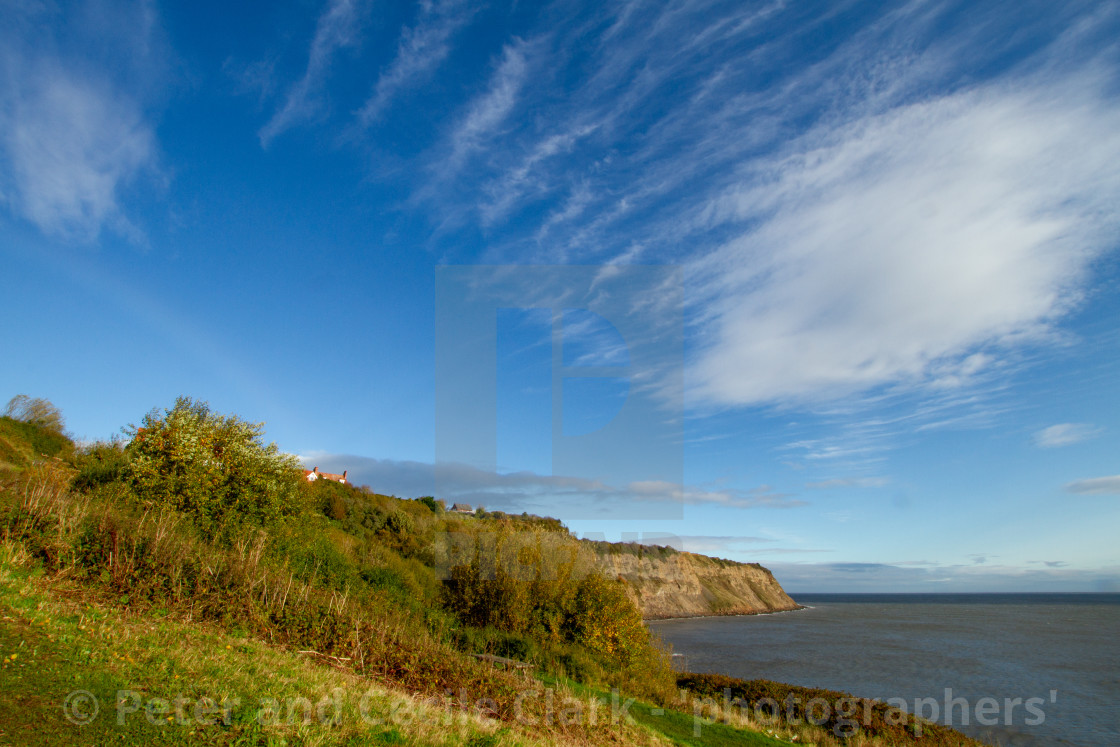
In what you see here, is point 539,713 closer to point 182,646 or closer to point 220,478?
point 182,646

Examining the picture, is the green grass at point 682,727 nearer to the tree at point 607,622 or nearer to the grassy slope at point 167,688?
the grassy slope at point 167,688

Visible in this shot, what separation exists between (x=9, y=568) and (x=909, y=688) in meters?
41.7

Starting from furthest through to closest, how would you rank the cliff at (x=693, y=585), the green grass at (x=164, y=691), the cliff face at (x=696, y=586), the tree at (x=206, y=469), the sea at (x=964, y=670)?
the cliff face at (x=696, y=586) → the cliff at (x=693, y=585) → the sea at (x=964, y=670) → the tree at (x=206, y=469) → the green grass at (x=164, y=691)

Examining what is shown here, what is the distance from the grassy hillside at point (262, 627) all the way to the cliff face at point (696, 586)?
55000 mm

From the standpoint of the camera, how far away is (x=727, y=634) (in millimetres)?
70938

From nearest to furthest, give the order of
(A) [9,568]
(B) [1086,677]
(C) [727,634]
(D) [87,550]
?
(A) [9,568], (D) [87,550], (B) [1086,677], (C) [727,634]

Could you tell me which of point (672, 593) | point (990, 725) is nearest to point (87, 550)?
point (990, 725)

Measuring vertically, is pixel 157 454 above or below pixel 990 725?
above

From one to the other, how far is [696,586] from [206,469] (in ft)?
357

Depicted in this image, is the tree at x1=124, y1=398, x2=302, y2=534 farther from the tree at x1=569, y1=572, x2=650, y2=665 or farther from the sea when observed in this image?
the sea

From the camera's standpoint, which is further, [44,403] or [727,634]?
[727,634]

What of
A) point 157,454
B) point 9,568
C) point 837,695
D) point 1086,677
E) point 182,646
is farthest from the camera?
point 1086,677

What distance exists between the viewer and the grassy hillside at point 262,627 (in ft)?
22.1

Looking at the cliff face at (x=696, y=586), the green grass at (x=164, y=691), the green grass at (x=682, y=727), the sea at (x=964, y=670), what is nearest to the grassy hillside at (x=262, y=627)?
the green grass at (x=164, y=691)
